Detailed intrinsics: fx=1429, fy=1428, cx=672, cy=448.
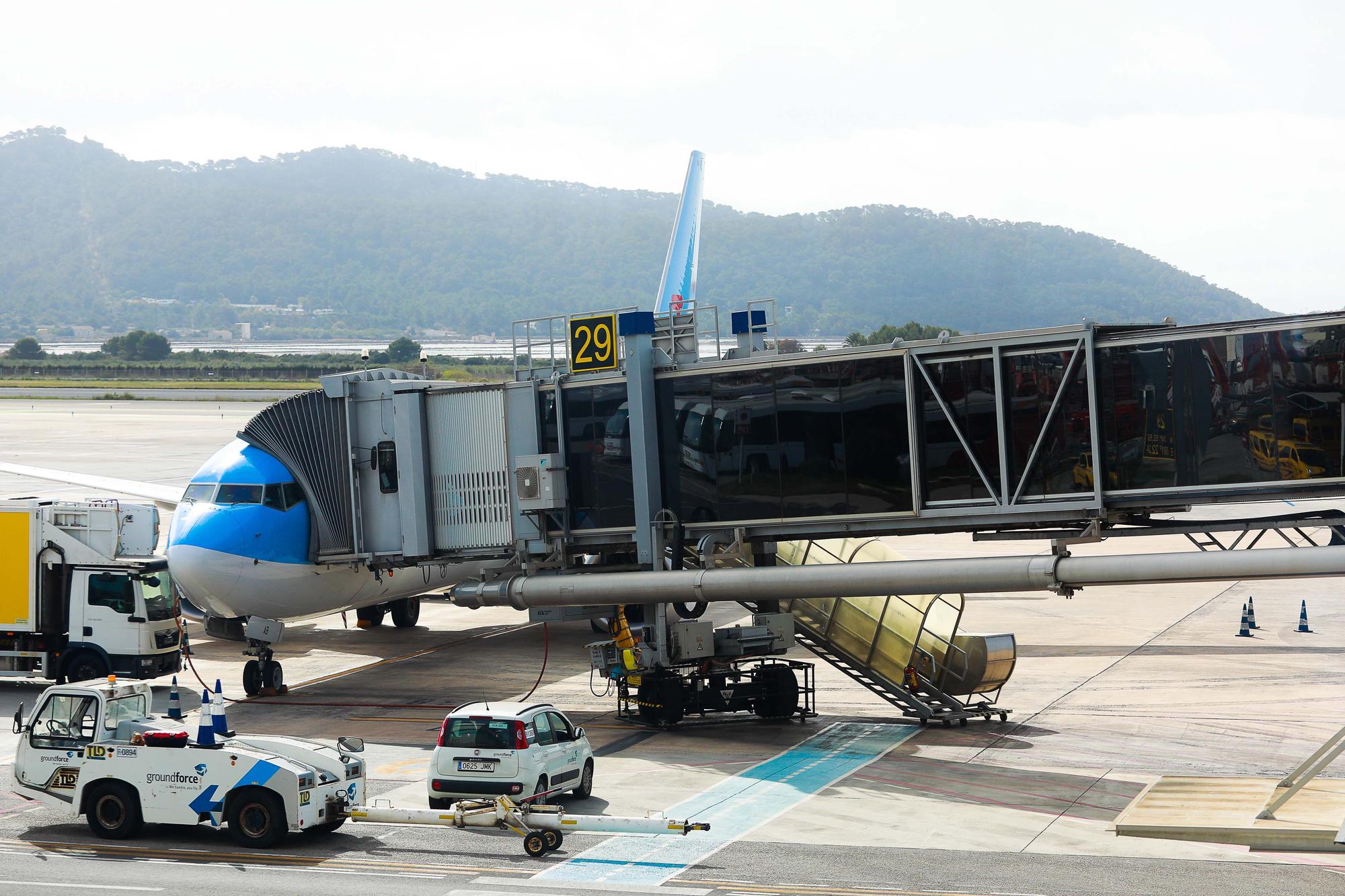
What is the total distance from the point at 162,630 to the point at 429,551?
729 cm

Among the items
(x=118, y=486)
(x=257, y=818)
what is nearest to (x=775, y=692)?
(x=257, y=818)

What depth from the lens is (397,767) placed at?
85.7 feet

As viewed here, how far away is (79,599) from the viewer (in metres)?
33.8

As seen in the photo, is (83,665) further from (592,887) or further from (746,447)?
(592,887)

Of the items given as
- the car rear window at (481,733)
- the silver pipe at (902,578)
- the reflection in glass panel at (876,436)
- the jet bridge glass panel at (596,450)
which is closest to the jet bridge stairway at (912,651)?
the silver pipe at (902,578)

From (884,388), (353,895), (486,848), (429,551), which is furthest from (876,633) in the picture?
(353,895)

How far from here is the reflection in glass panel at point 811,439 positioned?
27.0m

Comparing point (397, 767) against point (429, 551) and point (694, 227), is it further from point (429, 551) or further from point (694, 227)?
point (694, 227)

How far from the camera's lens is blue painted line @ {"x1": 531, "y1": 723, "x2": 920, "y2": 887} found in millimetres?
18828

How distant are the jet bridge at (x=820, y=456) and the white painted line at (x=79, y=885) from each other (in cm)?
1211

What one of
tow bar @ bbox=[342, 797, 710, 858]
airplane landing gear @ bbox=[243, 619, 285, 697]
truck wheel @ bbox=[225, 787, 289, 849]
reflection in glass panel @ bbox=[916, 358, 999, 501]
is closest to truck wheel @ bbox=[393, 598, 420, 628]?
airplane landing gear @ bbox=[243, 619, 285, 697]

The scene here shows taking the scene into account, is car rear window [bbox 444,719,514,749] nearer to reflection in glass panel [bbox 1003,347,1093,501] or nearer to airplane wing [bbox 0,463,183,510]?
reflection in glass panel [bbox 1003,347,1093,501]

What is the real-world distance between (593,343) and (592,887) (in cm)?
1447

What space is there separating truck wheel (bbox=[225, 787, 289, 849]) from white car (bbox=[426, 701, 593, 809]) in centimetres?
254
